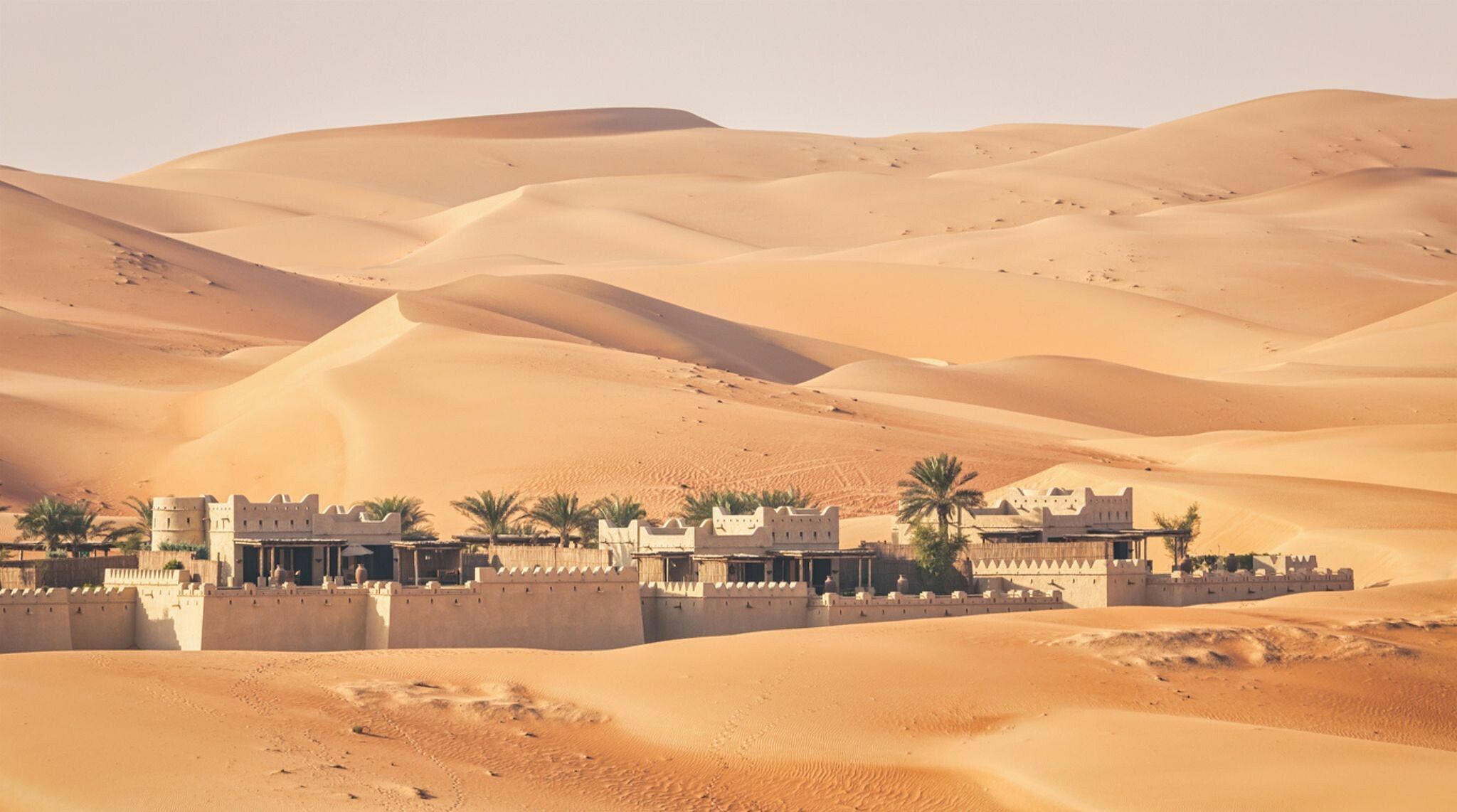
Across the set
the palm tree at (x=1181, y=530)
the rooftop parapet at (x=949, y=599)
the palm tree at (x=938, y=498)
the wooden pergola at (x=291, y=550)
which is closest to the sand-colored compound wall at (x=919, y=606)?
the rooftop parapet at (x=949, y=599)

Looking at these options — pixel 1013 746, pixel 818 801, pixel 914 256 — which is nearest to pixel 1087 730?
pixel 1013 746

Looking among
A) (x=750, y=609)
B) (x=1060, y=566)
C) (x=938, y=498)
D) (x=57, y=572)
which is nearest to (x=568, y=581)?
(x=750, y=609)

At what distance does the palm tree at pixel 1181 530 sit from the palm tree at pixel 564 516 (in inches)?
586

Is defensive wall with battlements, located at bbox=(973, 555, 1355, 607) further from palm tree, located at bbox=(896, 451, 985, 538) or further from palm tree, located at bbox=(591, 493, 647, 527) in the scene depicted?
palm tree, located at bbox=(591, 493, 647, 527)

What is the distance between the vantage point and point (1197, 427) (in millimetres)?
103250

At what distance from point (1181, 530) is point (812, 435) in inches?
1055

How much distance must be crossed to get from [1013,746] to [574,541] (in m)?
23.6

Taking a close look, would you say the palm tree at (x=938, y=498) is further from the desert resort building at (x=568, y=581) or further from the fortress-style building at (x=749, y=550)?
the fortress-style building at (x=749, y=550)

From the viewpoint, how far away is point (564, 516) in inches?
2206

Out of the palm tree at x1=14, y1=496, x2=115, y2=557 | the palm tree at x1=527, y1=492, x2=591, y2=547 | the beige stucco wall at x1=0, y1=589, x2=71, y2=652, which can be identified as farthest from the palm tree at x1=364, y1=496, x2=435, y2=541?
the beige stucco wall at x1=0, y1=589, x2=71, y2=652

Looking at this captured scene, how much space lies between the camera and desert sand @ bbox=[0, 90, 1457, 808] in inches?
1312

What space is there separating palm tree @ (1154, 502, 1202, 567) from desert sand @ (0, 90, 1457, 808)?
1.01 m

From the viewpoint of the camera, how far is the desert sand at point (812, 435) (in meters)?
33.3

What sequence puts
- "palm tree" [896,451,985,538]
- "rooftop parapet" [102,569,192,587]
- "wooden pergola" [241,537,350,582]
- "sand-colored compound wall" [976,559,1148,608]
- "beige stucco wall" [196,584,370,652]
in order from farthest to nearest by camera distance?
"palm tree" [896,451,985,538] < "wooden pergola" [241,537,350,582] < "sand-colored compound wall" [976,559,1148,608] < "rooftop parapet" [102,569,192,587] < "beige stucco wall" [196,584,370,652]
